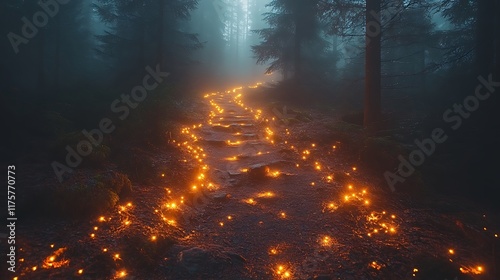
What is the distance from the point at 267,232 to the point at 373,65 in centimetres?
817

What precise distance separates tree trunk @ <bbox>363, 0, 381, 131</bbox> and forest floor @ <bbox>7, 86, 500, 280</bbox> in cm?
279

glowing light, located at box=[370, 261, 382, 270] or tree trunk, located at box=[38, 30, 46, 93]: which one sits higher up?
tree trunk, located at box=[38, 30, 46, 93]

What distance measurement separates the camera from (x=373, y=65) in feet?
34.0

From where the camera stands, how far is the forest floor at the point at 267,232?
413 cm

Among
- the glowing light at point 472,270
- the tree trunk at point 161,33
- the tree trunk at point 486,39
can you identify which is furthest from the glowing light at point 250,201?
the tree trunk at point 161,33

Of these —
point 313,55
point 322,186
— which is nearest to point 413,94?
point 313,55

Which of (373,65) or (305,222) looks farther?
(373,65)

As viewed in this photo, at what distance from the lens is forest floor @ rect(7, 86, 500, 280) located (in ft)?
13.5

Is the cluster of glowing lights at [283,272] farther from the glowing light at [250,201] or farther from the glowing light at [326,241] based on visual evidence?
the glowing light at [250,201]

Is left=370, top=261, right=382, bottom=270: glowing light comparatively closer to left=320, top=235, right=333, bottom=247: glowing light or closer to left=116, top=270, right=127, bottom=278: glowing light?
left=320, top=235, right=333, bottom=247: glowing light

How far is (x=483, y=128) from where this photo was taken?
26.5 ft

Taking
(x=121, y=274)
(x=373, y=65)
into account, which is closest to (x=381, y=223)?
(x=121, y=274)

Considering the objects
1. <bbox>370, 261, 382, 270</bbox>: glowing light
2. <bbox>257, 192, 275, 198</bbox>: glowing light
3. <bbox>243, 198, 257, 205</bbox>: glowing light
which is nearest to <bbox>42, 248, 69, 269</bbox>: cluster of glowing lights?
<bbox>243, 198, 257, 205</bbox>: glowing light

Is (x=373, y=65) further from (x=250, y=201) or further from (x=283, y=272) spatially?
(x=283, y=272)
